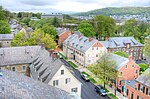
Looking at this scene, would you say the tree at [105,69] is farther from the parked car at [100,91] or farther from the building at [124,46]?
the building at [124,46]

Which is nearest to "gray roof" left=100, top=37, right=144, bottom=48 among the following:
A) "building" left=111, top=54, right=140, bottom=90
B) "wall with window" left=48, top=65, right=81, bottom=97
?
"building" left=111, top=54, right=140, bottom=90

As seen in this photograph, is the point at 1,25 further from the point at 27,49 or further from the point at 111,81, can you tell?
the point at 111,81

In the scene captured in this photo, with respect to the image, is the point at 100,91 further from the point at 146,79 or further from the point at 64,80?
the point at 64,80

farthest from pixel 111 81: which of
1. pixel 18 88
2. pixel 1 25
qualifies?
pixel 1 25

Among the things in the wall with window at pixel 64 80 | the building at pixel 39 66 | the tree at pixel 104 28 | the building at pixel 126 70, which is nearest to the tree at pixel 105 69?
the building at pixel 126 70

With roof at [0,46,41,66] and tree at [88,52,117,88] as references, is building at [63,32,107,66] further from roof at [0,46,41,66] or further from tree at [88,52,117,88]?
roof at [0,46,41,66]

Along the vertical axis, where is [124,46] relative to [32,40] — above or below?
below

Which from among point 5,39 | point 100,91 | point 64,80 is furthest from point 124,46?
point 5,39
